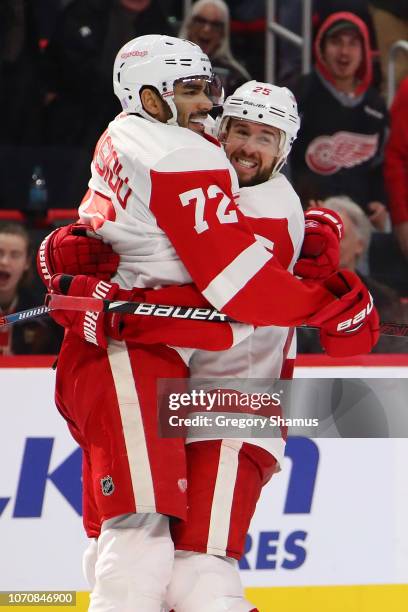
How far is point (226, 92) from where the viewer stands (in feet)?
15.7

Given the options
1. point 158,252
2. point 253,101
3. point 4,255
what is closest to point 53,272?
point 158,252

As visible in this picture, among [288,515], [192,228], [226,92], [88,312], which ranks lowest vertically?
[288,515]

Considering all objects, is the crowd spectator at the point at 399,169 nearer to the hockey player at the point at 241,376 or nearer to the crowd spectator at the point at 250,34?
the crowd spectator at the point at 250,34

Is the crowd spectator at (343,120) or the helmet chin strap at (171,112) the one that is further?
the crowd spectator at (343,120)

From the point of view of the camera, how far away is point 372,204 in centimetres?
500

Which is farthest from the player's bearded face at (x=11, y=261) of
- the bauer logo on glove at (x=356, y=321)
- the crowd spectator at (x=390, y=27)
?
the crowd spectator at (x=390, y=27)

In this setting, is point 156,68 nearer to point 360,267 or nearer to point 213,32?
point 360,267

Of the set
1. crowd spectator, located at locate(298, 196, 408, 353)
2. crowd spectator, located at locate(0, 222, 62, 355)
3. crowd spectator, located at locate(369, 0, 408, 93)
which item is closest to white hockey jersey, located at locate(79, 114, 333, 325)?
crowd spectator, located at locate(0, 222, 62, 355)

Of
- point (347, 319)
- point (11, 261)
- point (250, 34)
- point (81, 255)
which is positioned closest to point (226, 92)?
point (250, 34)

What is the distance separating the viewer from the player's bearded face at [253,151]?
2.84 metres

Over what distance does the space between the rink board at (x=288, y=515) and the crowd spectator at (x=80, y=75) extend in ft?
5.54

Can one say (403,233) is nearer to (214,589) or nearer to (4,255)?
(4,255)

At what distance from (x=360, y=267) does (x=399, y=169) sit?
22.5 inches

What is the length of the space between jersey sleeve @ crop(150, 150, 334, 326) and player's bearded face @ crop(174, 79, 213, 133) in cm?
16
